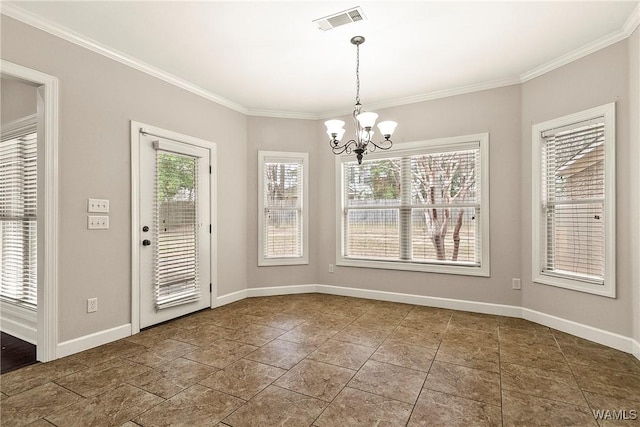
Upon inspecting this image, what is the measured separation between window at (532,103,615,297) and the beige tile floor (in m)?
0.63

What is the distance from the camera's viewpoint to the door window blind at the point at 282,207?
484 cm

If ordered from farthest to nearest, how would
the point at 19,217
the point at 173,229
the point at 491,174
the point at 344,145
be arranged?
the point at 344,145 → the point at 491,174 → the point at 173,229 → the point at 19,217

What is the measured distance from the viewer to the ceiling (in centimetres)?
247

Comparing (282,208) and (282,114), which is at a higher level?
(282,114)

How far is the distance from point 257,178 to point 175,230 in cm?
148

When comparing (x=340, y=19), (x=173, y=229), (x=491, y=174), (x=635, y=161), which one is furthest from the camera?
(x=491, y=174)

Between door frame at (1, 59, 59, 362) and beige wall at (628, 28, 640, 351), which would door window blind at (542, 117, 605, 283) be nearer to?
beige wall at (628, 28, 640, 351)

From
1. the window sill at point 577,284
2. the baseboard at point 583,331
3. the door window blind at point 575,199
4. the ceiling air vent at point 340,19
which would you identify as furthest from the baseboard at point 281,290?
the ceiling air vent at point 340,19

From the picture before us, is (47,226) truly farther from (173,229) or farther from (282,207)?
(282,207)

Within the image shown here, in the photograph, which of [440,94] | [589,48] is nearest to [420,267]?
[440,94]

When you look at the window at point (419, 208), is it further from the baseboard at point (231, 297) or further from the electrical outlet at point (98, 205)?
the electrical outlet at point (98, 205)

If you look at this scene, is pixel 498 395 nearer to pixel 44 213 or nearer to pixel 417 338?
pixel 417 338

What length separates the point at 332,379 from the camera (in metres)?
2.34

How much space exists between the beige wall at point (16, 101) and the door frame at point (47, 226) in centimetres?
89
